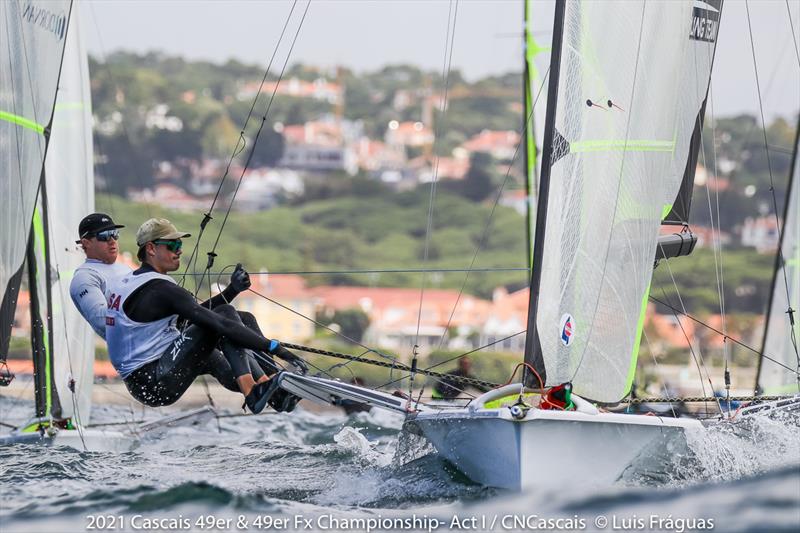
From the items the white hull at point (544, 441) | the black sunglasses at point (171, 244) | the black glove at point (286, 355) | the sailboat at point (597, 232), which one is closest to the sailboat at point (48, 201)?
the black sunglasses at point (171, 244)

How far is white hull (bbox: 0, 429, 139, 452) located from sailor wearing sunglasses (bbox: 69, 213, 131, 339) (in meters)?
2.26

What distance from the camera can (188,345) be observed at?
6699 millimetres

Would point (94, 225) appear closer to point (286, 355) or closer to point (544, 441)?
point (286, 355)

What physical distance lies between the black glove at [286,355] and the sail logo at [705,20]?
285 cm

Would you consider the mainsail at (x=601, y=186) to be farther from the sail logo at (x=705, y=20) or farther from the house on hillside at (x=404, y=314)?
the house on hillside at (x=404, y=314)

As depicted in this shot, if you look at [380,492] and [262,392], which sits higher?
[262,392]

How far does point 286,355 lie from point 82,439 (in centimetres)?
307

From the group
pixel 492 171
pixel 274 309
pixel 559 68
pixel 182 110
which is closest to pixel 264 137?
pixel 182 110

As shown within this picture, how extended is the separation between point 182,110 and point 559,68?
75573mm

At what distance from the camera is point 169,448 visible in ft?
34.5

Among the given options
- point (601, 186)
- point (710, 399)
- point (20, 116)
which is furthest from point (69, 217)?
point (710, 399)

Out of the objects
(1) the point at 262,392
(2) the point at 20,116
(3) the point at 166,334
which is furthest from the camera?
(2) the point at 20,116

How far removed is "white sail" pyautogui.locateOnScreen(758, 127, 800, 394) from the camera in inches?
491

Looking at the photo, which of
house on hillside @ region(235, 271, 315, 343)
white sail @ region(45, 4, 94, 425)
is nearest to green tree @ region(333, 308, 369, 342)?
house on hillside @ region(235, 271, 315, 343)
